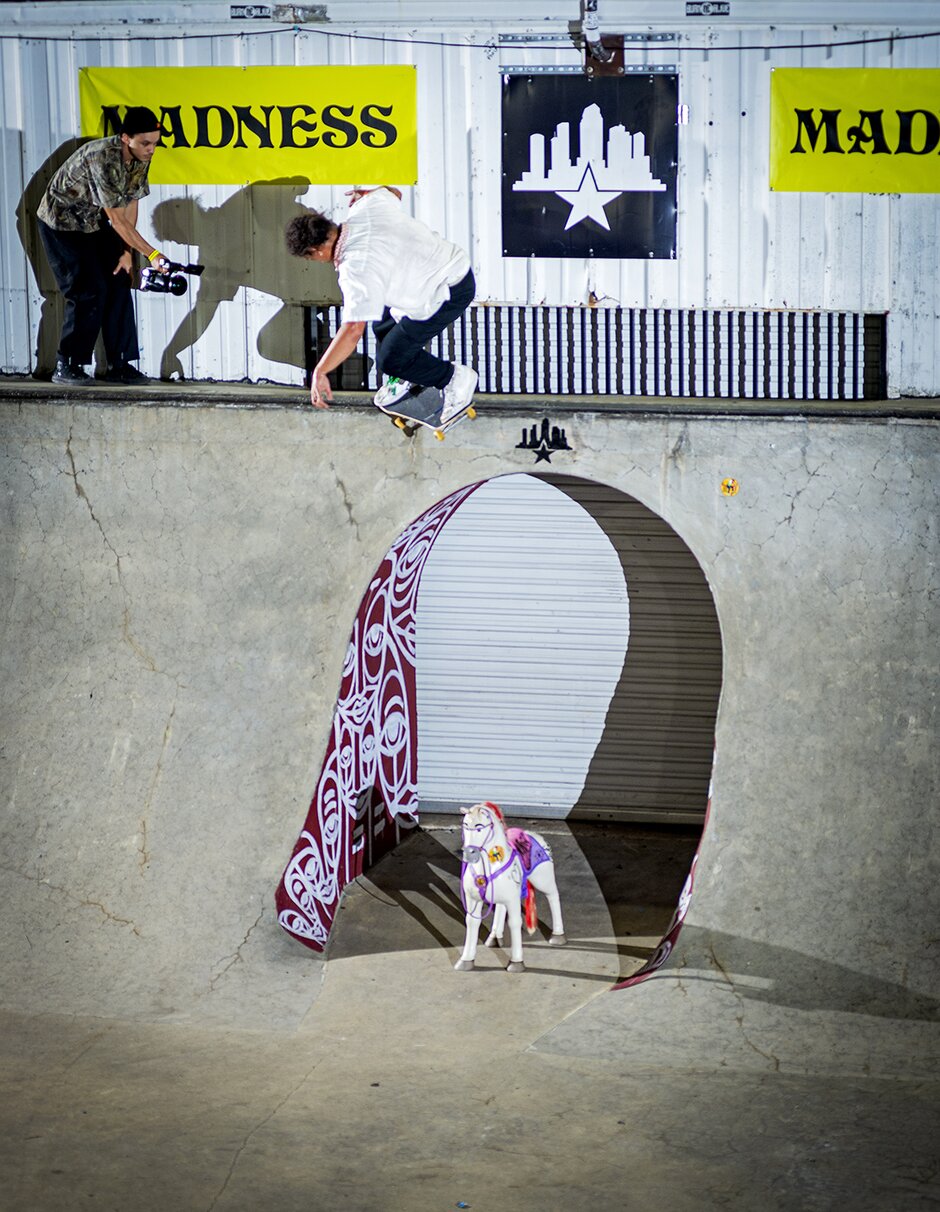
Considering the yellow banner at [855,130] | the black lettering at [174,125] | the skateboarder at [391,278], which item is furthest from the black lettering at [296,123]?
the yellow banner at [855,130]

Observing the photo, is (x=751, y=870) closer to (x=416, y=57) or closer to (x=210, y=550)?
(x=210, y=550)

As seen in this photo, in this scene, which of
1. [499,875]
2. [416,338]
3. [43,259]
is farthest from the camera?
[43,259]

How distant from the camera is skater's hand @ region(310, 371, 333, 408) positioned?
8.21 m

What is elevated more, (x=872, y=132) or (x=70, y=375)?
(x=872, y=132)

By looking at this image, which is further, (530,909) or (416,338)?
(530,909)

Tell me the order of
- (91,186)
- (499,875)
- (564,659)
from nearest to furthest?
(499,875) < (91,186) < (564,659)

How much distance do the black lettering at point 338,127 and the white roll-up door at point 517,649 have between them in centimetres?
287

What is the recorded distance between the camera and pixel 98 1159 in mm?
6500

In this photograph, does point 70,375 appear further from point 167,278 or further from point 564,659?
point 564,659

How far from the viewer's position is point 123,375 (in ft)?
30.3

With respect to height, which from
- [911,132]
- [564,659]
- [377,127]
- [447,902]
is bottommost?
[447,902]

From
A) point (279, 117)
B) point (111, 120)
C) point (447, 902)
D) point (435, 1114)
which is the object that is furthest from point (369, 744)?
point (111, 120)

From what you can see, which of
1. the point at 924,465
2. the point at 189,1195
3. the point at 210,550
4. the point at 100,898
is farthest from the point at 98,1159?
the point at 924,465

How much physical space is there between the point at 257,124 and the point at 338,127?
0.52 meters
